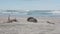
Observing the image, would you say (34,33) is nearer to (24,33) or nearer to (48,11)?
(24,33)

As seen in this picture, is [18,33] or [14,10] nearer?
[18,33]

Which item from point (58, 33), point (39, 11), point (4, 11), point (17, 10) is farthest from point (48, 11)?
point (58, 33)

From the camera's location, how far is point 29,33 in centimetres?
890

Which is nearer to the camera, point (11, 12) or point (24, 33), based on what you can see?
point (24, 33)

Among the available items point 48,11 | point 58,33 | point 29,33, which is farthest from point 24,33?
point 48,11

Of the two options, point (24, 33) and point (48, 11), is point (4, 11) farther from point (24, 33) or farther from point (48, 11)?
point (24, 33)

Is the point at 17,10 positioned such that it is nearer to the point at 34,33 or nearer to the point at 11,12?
the point at 11,12

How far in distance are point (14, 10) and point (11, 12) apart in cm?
148

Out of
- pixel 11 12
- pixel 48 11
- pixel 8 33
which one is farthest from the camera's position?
pixel 48 11

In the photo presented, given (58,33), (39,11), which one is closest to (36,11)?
(39,11)

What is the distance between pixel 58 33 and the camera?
29.5 feet

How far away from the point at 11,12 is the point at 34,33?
63.1 feet

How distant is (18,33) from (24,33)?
326 millimetres

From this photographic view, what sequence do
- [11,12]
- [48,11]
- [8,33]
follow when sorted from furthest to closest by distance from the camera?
[48,11], [11,12], [8,33]
